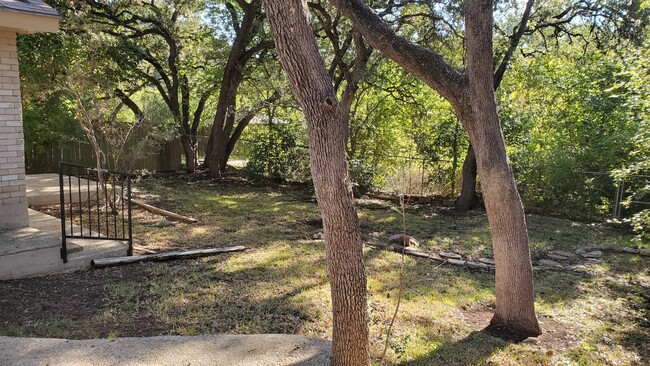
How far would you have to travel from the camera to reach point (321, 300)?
464 cm

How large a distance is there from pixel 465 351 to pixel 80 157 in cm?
1383

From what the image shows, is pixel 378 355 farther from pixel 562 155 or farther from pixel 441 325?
pixel 562 155

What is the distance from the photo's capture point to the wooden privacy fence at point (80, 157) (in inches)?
509

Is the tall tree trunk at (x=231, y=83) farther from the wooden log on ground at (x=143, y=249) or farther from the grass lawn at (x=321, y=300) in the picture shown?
the wooden log on ground at (x=143, y=249)

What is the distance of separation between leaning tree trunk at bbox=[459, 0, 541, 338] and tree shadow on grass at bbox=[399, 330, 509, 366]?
304mm

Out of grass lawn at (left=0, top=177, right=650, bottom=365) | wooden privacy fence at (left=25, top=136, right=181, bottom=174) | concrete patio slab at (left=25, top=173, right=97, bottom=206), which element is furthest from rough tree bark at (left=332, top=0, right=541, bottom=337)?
wooden privacy fence at (left=25, top=136, right=181, bottom=174)

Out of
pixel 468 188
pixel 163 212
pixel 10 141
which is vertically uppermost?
pixel 10 141

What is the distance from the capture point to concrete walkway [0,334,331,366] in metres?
2.97

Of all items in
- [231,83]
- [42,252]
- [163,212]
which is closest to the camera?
[42,252]

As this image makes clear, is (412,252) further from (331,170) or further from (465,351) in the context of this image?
(331,170)

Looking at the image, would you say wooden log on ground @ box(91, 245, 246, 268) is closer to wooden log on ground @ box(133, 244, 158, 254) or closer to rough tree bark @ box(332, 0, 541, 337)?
wooden log on ground @ box(133, 244, 158, 254)

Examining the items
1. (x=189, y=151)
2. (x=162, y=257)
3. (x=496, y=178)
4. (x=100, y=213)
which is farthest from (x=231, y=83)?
(x=496, y=178)

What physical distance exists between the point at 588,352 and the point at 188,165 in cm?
1275

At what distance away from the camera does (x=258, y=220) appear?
8.43 metres
